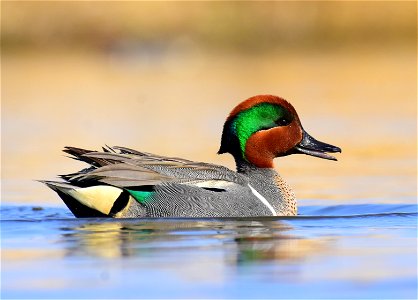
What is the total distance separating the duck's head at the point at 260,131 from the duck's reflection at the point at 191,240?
0.77 metres

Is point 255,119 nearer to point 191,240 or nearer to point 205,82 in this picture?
point 191,240

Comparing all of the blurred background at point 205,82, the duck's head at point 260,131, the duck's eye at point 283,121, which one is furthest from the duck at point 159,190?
the blurred background at point 205,82

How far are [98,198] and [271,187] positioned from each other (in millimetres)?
1467

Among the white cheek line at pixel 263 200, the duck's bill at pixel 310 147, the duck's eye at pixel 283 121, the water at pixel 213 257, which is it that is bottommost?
the water at pixel 213 257

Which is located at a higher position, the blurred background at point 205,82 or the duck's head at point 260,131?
the blurred background at point 205,82

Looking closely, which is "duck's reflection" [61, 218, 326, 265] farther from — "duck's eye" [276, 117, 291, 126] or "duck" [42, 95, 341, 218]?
"duck's eye" [276, 117, 291, 126]

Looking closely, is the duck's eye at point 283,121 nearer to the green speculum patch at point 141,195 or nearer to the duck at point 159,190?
the duck at point 159,190

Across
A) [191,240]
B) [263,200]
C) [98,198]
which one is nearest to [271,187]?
[263,200]

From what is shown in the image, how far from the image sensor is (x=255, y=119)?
962 centimetres

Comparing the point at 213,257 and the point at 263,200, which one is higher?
the point at 263,200

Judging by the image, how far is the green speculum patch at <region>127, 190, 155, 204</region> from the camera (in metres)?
9.00

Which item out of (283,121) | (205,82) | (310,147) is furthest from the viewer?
(205,82)

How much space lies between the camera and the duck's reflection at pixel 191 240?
746 cm

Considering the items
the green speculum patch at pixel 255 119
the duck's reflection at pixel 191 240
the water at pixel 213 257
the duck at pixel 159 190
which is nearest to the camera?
the water at pixel 213 257
